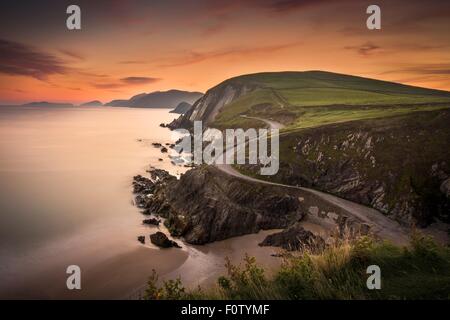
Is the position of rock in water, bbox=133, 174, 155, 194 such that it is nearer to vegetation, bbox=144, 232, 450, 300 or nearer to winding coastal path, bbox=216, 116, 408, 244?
winding coastal path, bbox=216, 116, 408, 244

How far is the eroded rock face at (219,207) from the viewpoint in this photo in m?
39.6

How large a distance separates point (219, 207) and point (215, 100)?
143m

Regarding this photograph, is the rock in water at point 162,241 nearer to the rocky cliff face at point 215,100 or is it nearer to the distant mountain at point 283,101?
the distant mountain at point 283,101

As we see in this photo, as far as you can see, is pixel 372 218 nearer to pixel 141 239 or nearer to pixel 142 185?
pixel 141 239

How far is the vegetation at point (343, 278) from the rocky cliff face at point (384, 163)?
105ft

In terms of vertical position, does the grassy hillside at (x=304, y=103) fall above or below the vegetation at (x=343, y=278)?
above

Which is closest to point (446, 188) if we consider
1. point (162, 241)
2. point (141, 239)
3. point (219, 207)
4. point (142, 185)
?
point (219, 207)

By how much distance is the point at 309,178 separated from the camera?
51000 mm

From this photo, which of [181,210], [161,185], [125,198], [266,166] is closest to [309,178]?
[266,166]

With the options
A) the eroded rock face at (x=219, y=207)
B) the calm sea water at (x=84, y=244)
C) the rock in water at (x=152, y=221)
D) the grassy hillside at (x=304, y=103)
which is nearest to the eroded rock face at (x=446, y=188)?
the eroded rock face at (x=219, y=207)

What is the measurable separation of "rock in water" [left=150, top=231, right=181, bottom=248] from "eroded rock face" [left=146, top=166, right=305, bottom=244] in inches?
96.0

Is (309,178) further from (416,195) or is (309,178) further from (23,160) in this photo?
(23,160)

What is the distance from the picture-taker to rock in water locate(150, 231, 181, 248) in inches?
1396

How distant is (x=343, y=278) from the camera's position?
884 centimetres
